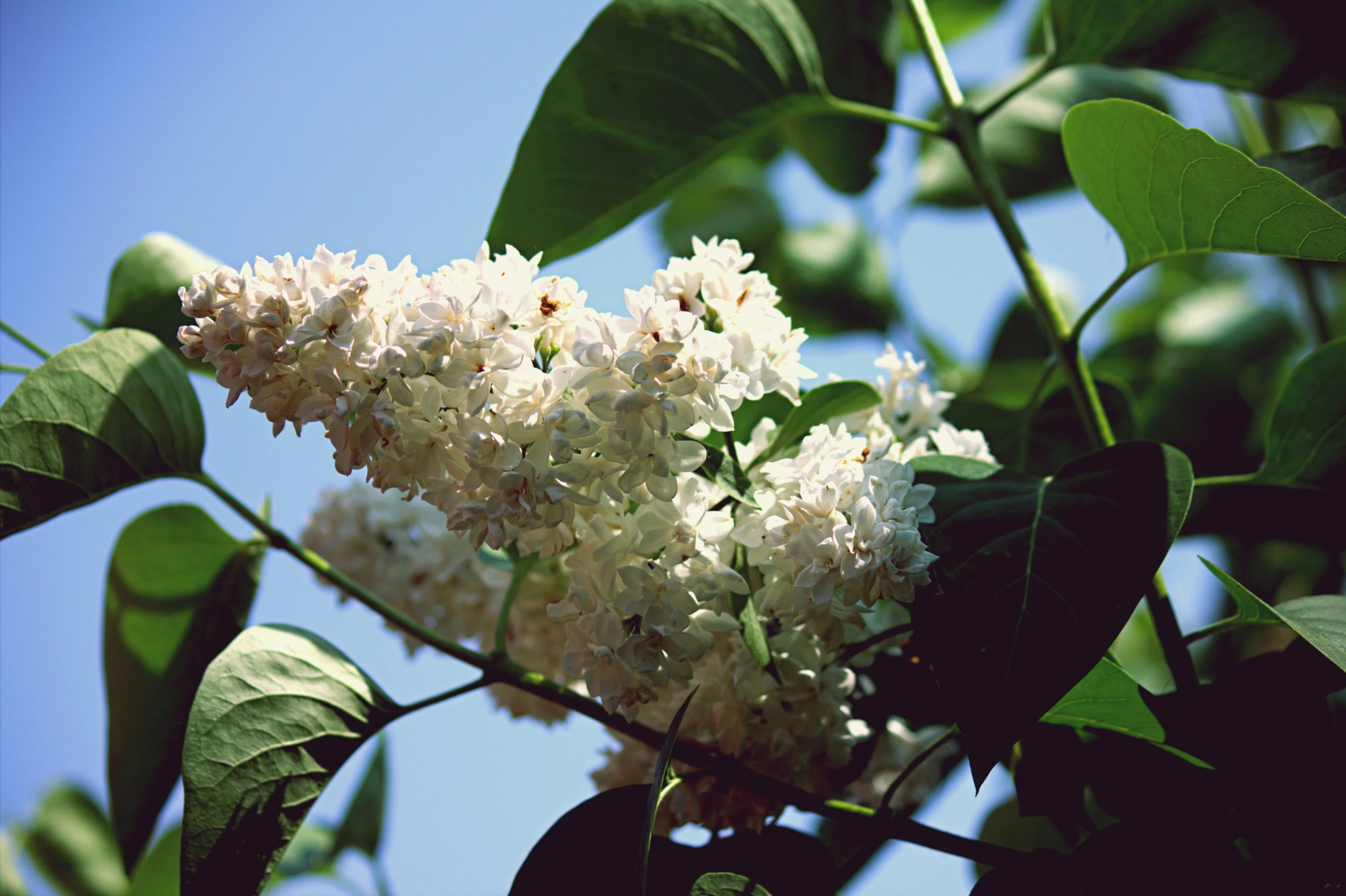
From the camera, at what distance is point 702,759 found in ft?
1.66

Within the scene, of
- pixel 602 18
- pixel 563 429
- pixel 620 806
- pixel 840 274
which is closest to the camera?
pixel 563 429

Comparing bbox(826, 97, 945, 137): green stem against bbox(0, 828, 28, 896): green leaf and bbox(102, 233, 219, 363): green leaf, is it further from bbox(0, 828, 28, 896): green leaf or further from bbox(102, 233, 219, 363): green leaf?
bbox(0, 828, 28, 896): green leaf

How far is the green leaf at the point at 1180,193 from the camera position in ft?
1.45

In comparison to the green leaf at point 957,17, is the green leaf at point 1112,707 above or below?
below

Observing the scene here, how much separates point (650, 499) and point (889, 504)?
0.11m

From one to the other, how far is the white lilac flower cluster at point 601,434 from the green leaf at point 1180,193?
8.6 inches

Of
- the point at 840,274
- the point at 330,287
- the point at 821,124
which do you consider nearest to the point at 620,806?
the point at 330,287

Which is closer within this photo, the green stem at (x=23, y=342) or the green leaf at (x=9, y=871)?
the green stem at (x=23, y=342)

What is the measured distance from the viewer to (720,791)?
0.53 meters

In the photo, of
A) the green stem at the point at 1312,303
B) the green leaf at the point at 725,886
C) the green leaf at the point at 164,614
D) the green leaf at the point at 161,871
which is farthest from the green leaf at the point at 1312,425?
the green leaf at the point at 161,871

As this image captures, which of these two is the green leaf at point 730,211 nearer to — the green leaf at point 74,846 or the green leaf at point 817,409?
the green leaf at point 817,409

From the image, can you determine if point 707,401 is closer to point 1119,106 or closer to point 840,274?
point 1119,106

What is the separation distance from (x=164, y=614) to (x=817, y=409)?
510 millimetres

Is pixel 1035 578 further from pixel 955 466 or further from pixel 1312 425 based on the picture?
pixel 1312 425
